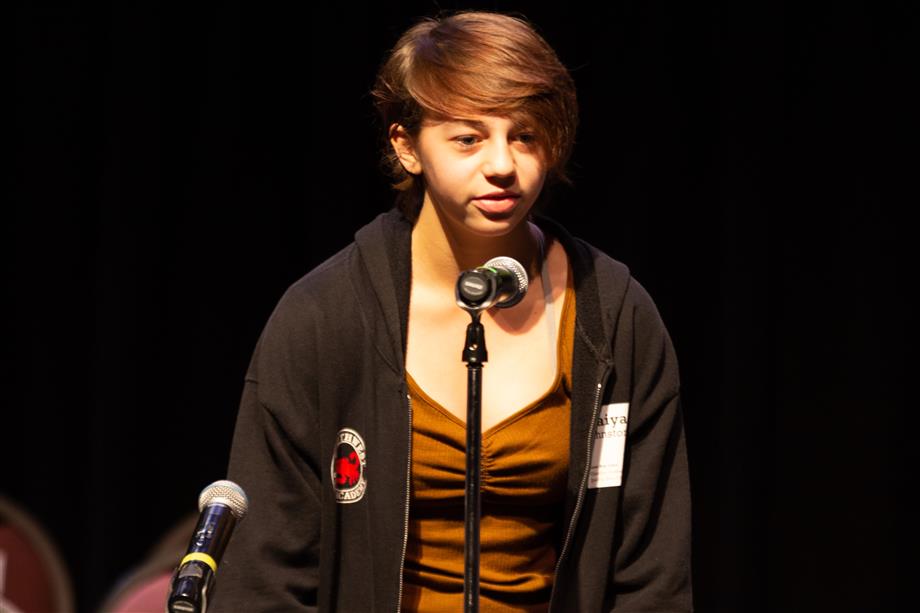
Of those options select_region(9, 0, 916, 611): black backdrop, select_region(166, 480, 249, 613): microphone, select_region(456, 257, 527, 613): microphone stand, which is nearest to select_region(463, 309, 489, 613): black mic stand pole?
select_region(456, 257, 527, 613): microphone stand

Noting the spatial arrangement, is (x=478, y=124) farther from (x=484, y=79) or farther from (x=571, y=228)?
(x=571, y=228)

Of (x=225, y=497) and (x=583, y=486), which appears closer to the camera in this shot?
(x=225, y=497)

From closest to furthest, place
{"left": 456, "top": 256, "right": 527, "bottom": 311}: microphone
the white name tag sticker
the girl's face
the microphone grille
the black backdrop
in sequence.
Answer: the microphone grille
{"left": 456, "top": 256, "right": 527, "bottom": 311}: microphone
the girl's face
the white name tag sticker
the black backdrop

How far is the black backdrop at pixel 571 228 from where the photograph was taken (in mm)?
3211

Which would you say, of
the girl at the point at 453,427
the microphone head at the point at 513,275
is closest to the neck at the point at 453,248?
the girl at the point at 453,427

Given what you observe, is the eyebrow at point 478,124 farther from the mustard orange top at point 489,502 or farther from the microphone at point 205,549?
the microphone at point 205,549

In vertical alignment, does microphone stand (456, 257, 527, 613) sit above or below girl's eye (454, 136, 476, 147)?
below

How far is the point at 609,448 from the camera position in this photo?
1930mm

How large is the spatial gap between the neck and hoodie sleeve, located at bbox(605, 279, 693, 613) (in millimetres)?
180

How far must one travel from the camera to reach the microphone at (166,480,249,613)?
3.90 feet

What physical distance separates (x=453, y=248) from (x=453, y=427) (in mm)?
286

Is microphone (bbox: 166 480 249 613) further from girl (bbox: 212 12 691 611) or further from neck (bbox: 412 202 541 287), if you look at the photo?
neck (bbox: 412 202 541 287)

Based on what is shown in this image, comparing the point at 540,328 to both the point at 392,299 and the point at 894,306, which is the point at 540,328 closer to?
the point at 392,299

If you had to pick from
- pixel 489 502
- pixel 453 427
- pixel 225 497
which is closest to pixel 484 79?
pixel 453 427
